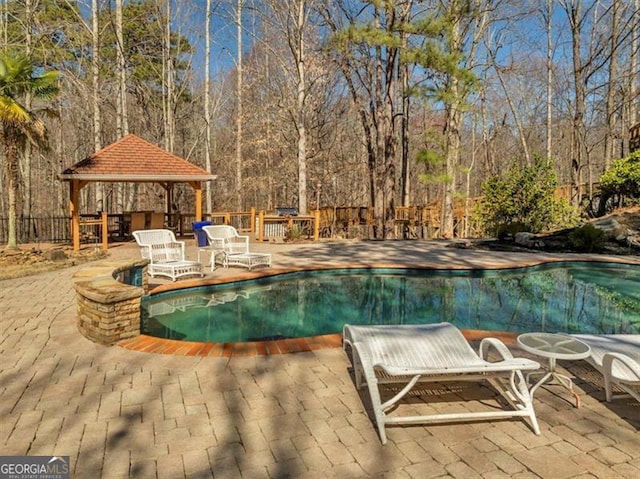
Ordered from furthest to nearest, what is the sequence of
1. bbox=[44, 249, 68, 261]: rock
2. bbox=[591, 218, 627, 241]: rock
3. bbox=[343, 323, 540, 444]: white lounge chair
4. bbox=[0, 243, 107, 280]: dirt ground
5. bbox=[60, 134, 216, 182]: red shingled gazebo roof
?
bbox=[591, 218, 627, 241]: rock, bbox=[60, 134, 216, 182]: red shingled gazebo roof, bbox=[44, 249, 68, 261]: rock, bbox=[0, 243, 107, 280]: dirt ground, bbox=[343, 323, 540, 444]: white lounge chair

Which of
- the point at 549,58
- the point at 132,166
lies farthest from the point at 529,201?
the point at 549,58

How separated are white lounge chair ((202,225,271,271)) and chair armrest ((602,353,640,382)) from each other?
248 inches

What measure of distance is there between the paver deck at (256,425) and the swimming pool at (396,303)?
155 cm

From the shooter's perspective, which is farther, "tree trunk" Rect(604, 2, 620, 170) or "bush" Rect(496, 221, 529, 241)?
"tree trunk" Rect(604, 2, 620, 170)

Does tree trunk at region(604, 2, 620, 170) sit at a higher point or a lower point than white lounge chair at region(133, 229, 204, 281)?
higher

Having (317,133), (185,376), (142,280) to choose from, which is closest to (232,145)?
(317,133)

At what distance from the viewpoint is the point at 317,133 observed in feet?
72.2

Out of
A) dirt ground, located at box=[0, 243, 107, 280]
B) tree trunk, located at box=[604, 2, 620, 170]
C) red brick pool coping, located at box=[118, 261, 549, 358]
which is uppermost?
tree trunk, located at box=[604, 2, 620, 170]

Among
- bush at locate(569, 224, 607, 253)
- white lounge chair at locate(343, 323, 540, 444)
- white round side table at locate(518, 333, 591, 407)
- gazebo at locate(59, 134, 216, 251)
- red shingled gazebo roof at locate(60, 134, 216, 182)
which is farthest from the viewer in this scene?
bush at locate(569, 224, 607, 253)

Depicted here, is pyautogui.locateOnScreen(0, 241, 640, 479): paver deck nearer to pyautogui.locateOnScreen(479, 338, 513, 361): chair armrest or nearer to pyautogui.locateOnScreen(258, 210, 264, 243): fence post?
pyautogui.locateOnScreen(479, 338, 513, 361): chair armrest

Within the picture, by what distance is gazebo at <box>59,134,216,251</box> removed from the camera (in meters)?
11.1

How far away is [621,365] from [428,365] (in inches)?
53.7

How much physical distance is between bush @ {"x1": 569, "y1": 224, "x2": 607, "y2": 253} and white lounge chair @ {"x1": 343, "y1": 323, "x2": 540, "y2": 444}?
10.2m

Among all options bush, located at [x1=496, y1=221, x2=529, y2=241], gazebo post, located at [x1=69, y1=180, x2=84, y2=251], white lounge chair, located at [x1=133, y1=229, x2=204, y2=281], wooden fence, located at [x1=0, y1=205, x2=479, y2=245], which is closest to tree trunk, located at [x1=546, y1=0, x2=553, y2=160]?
wooden fence, located at [x1=0, y1=205, x2=479, y2=245]
